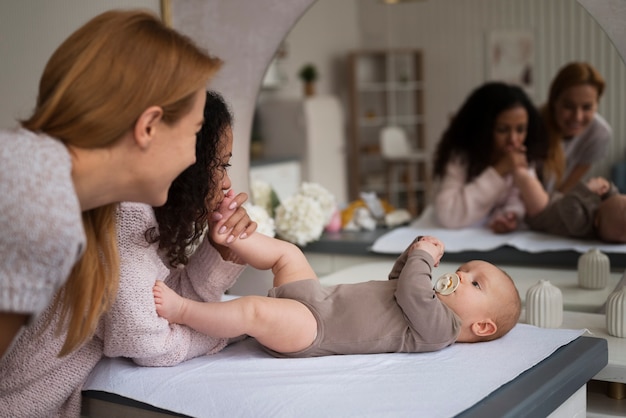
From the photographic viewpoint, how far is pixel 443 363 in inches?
62.7

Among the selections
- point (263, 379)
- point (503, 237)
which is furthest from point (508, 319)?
point (503, 237)

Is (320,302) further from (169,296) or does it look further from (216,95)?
(216,95)

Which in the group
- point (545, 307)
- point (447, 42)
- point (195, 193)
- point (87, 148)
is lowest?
point (545, 307)

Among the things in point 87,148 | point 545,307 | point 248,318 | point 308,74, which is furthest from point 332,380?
point 308,74

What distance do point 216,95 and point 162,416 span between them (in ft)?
2.05

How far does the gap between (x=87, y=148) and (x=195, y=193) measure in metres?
0.46

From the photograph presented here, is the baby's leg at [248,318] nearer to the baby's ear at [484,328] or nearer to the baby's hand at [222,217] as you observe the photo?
the baby's hand at [222,217]

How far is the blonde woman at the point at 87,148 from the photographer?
1.06 m

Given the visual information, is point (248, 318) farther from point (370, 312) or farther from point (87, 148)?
point (87, 148)

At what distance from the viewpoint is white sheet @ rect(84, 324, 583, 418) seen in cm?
141

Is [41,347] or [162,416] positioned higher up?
[41,347]

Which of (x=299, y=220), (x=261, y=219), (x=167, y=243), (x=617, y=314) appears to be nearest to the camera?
(x=167, y=243)

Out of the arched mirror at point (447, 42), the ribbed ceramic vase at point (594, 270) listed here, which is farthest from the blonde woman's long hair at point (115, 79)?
the arched mirror at point (447, 42)

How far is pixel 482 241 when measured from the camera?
3023 mm
